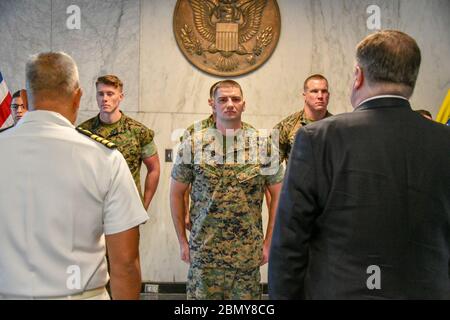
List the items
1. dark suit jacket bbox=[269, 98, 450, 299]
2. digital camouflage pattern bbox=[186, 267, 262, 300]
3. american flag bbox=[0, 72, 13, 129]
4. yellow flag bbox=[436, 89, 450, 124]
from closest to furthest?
dark suit jacket bbox=[269, 98, 450, 299] → digital camouflage pattern bbox=[186, 267, 262, 300] → american flag bbox=[0, 72, 13, 129] → yellow flag bbox=[436, 89, 450, 124]

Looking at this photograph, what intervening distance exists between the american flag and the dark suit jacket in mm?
3672

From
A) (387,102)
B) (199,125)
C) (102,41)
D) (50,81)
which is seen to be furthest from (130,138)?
(387,102)

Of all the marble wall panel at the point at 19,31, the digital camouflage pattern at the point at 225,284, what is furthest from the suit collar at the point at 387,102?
the marble wall panel at the point at 19,31

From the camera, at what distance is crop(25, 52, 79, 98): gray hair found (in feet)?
5.51

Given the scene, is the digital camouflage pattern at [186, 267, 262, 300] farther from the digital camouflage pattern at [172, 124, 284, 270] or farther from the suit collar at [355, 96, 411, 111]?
the suit collar at [355, 96, 411, 111]

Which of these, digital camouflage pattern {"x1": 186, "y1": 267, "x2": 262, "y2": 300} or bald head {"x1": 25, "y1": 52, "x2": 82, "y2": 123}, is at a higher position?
bald head {"x1": 25, "y1": 52, "x2": 82, "y2": 123}

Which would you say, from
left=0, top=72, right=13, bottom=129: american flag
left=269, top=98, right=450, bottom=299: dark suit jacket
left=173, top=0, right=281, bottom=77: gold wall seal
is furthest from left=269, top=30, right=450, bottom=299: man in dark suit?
left=0, top=72, right=13, bottom=129: american flag

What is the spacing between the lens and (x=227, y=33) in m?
5.00

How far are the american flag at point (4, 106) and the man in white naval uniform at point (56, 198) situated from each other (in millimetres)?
3237

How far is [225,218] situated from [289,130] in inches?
50.0

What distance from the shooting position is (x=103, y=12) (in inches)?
194

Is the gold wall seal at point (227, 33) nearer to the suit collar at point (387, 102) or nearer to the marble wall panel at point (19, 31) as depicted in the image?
the marble wall panel at point (19, 31)

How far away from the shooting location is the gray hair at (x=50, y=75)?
168 centimetres

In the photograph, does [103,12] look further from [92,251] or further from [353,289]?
[353,289]
